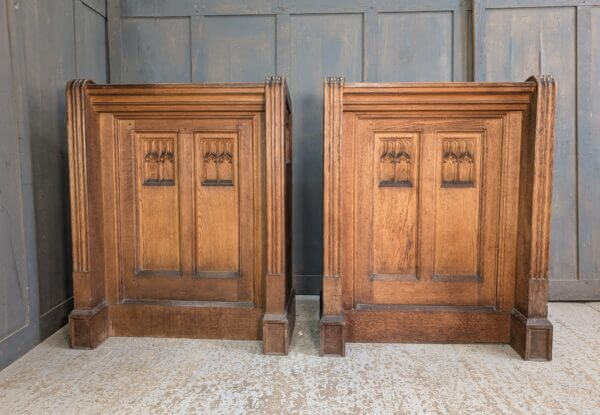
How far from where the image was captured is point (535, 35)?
268 centimetres

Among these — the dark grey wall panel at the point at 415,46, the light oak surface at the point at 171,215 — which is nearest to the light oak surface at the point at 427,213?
the light oak surface at the point at 171,215

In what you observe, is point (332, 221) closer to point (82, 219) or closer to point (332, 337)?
point (332, 337)

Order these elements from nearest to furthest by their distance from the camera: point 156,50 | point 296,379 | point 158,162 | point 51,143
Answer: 1. point 296,379
2. point 158,162
3. point 51,143
4. point 156,50

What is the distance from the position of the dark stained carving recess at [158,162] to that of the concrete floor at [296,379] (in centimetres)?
79

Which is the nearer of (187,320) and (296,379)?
(296,379)

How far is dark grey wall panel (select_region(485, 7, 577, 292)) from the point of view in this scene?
266 cm

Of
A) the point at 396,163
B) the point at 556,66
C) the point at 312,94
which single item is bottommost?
the point at 396,163

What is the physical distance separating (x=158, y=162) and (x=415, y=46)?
1.86 metres

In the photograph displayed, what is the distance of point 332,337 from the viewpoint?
5.99 ft

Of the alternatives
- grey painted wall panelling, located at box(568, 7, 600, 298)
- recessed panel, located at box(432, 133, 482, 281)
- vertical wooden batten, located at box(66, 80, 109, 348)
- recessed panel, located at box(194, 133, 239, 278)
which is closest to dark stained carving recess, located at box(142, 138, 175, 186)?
recessed panel, located at box(194, 133, 239, 278)

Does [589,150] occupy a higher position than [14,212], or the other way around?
[589,150]

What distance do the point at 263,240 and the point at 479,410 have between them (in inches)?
44.1

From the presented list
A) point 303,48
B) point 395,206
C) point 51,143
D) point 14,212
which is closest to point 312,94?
point 303,48

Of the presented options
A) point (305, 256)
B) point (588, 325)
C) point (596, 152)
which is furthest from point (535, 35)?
point (305, 256)
